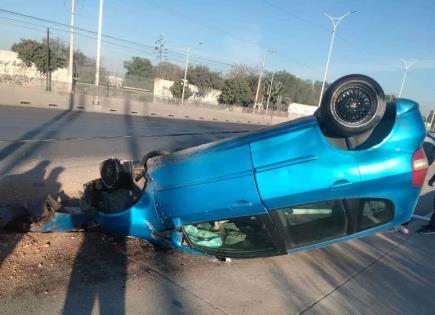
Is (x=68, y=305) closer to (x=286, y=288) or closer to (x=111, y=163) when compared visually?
(x=111, y=163)

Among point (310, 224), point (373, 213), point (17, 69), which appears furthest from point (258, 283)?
point (17, 69)

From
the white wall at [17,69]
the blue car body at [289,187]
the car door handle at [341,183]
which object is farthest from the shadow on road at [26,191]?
the white wall at [17,69]

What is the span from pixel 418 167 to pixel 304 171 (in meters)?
0.95

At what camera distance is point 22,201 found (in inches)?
219

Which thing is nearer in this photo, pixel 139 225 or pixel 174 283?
pixel 174 283

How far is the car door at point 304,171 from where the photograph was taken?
3.31m

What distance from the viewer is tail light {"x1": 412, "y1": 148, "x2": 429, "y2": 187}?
3305 mm

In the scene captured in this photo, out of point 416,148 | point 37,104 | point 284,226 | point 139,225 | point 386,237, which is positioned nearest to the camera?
point 416,148

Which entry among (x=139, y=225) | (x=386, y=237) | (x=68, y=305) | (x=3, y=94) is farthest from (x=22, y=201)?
(x=3, y=94)

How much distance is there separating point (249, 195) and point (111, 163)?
1706mm

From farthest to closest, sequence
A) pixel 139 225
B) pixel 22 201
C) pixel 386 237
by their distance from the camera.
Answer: pixel 386 237, pixel 22 201, pixel 139 225

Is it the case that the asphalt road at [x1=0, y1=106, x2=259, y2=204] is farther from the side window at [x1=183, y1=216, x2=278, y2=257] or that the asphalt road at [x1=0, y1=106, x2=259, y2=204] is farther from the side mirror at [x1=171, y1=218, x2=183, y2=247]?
the side window at [x1=183, y1=216, x2=278, y2=257]

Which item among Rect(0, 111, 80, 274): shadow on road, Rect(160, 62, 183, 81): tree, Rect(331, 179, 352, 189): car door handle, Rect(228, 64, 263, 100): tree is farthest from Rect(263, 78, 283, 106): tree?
Rect(331, 179, 352, 189): car door handle

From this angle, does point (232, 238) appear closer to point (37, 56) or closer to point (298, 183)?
point (298, 183)
